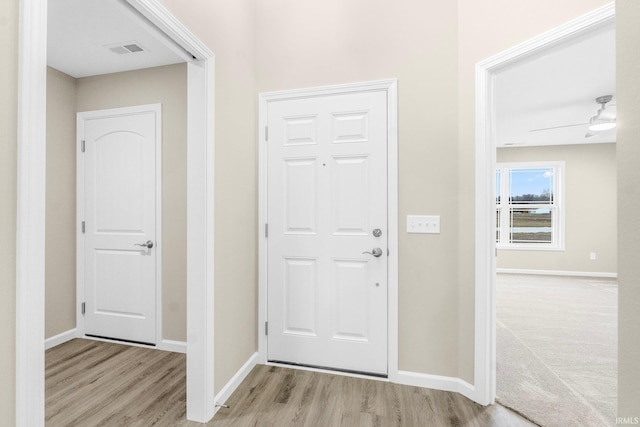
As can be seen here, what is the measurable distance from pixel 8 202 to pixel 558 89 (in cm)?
471

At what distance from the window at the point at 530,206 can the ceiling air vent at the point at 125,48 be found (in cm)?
639

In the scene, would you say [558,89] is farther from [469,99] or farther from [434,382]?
[434,382]

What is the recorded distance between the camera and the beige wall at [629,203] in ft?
2.08

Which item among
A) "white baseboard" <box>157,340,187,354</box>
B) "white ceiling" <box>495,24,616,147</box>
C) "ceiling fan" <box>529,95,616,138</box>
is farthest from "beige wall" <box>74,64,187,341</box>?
"ceiling fan" <box>529,95,616,138</box>

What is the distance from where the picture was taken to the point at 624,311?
2.17 ft

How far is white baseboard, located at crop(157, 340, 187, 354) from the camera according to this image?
2.72 m

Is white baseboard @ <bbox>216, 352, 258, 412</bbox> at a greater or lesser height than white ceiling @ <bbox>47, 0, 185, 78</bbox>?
lesser

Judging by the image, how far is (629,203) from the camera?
649 millimetres

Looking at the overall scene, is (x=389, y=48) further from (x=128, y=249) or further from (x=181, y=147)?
(x=128, y=249)

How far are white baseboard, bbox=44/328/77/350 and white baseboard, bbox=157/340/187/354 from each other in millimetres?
934

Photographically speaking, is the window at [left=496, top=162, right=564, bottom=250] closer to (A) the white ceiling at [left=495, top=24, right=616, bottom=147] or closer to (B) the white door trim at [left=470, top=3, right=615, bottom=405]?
(A) the white ceiling at [left=495, top=24, right=616, bottom=147]

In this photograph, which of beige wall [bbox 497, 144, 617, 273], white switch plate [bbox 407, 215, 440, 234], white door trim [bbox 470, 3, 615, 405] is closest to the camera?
white door trim [bbox 470, 3, 615, 405]

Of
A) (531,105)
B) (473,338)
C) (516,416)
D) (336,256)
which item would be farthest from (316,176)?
(531,105)

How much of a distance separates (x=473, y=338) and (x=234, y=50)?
98.8 inches
